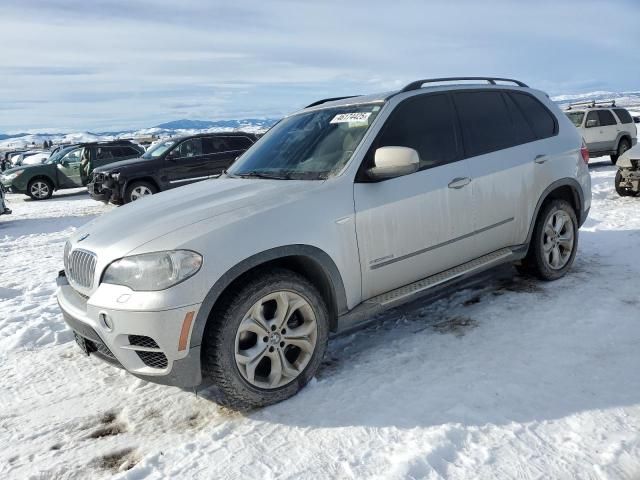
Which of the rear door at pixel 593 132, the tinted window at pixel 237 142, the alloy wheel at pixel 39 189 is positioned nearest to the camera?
the tinted window at pixel 237 142

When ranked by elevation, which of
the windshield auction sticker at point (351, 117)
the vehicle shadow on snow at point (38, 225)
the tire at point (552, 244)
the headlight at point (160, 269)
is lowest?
the vehicle shadow on snow at point (38, 225)

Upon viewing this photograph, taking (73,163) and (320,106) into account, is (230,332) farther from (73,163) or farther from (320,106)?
Result: (73,163)

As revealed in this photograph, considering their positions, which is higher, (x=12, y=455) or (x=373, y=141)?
(x=373, y=141)

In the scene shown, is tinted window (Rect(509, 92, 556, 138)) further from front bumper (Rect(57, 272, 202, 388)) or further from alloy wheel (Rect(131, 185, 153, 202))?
alloy wheel (Rect(131, 185, 153, 202))

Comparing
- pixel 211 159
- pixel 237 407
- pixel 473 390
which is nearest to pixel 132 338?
pixel 237 407

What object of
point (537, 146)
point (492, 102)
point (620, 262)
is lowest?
point (620, 262)

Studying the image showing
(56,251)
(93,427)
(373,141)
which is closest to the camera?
(93,427)

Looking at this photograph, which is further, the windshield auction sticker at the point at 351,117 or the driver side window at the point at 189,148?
the driver side window at the point at 189,148

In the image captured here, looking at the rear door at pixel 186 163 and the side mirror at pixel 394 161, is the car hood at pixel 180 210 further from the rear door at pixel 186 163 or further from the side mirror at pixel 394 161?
the rear door at pixel 186 163

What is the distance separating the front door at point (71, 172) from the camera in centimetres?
1850

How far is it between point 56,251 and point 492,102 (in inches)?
273

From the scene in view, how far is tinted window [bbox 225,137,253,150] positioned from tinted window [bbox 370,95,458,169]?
33.6 ft

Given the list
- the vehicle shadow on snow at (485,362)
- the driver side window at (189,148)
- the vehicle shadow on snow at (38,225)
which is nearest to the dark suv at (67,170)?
the vehicle shadow on snow at (38,225)

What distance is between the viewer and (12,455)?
2.91 meters
